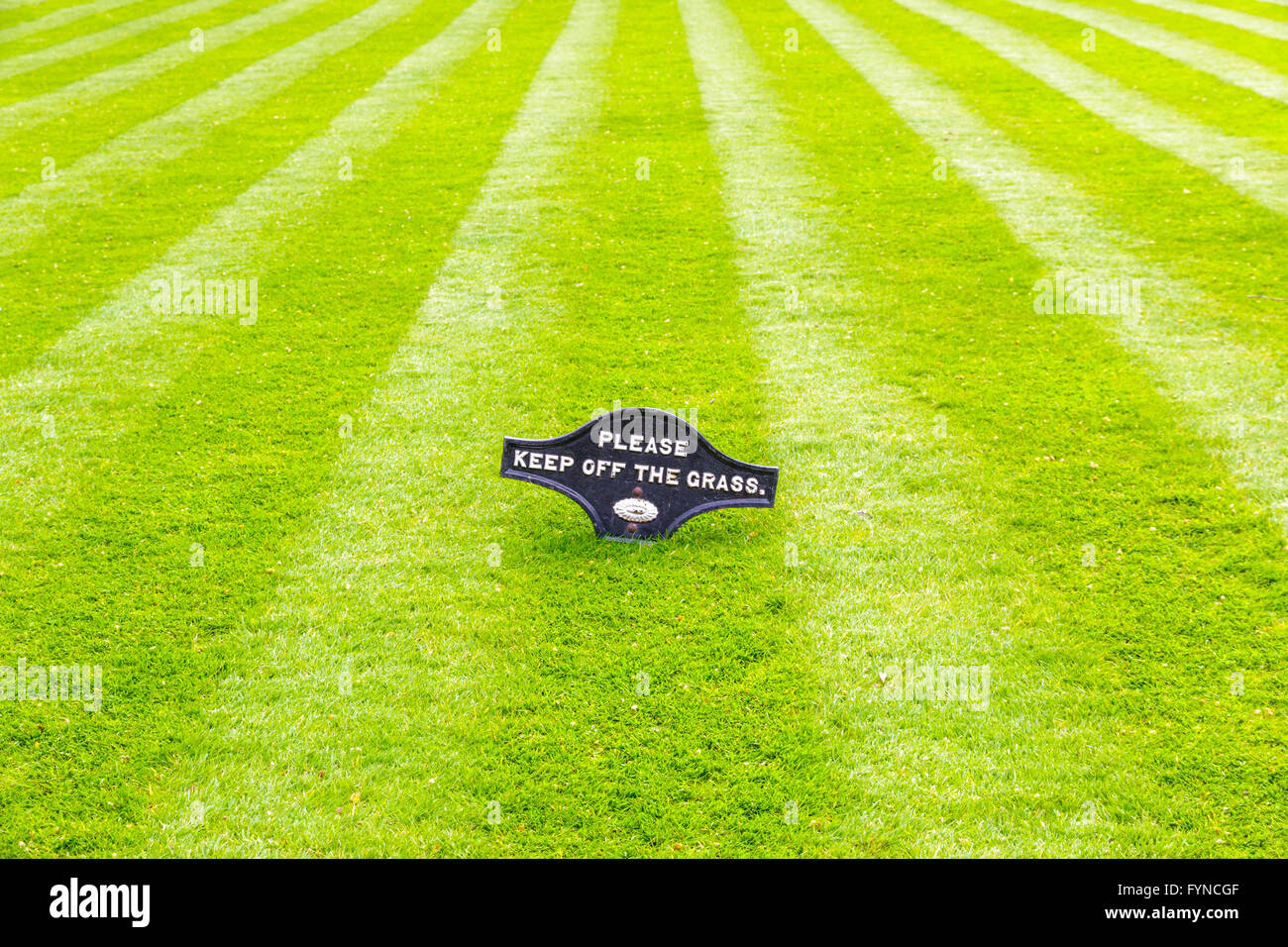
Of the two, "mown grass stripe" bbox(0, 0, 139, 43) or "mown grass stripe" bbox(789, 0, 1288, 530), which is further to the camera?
"mown grass stripe" bbox(0, 0, 139, 43)

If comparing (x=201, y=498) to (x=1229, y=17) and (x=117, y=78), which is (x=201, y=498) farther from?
(x=1229, y=17)

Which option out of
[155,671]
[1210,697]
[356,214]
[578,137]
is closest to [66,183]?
[356,214]

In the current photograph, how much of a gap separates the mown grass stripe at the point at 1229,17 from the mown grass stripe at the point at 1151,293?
29.0ft

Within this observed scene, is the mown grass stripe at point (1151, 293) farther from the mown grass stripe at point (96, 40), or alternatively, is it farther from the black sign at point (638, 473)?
the mown grass stripe at point (96, 40)

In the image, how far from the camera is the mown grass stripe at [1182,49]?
18891mm

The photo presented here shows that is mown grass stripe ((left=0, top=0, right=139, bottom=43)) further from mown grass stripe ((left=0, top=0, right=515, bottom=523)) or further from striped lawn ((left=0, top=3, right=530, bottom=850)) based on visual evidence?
striped lawn ((left=0, top=3, right=530, bottom=850))

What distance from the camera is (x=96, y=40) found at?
2505 cm

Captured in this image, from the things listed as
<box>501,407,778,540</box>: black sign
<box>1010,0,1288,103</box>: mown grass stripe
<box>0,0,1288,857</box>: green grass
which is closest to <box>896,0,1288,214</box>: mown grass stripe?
<box>0,0,1288,857</box>: green grass

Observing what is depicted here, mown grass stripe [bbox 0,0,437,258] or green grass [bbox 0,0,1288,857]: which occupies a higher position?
mown grass stripe [bbox 0,0,437,258]

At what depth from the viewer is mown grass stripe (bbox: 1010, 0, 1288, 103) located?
62.0ft

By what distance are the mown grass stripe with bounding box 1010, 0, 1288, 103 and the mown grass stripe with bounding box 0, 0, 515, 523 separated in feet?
51.7

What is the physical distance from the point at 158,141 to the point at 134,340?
835 centimetres
